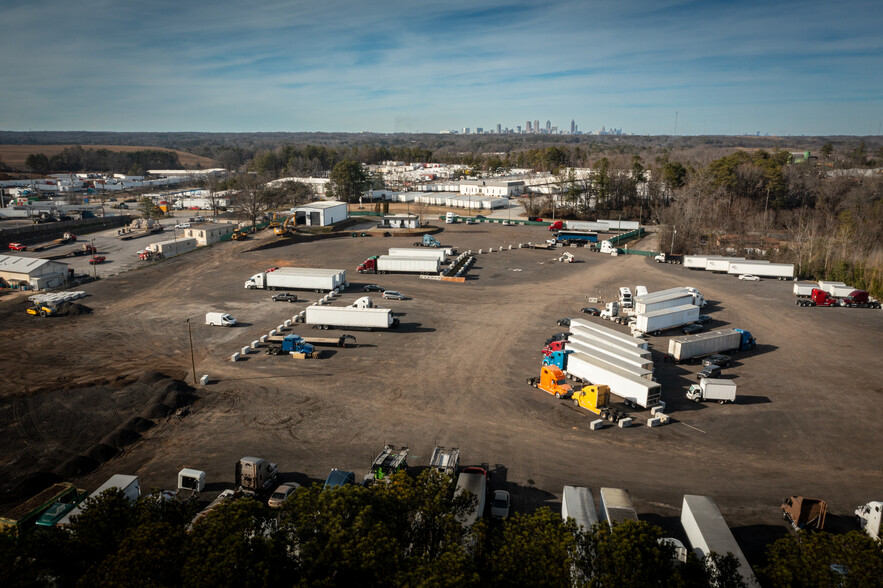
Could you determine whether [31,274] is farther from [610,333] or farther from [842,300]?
[842,300]

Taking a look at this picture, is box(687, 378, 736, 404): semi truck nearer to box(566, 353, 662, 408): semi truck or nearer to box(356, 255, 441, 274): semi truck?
box(566, 353, 662, 408): semi truck

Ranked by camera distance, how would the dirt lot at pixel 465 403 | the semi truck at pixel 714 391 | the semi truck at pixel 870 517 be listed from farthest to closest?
the semi truck at pixel 714 391
the dirt lot at pixel 465 403
the semi truck at pixel 870 517

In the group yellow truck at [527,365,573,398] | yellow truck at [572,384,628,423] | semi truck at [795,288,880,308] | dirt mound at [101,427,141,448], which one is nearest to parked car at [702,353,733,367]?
yellow truck at [572,384,628,423]

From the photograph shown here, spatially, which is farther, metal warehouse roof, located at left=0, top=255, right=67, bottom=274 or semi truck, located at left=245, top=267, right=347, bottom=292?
metal warehouse roof, located at left=0, top=255, right=67, bottom=274

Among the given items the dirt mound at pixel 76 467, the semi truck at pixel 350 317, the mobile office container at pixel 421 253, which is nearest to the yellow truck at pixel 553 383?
the semi truck at pixel 350 317

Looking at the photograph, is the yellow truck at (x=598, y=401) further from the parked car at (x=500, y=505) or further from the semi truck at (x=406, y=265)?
the semi truck at (x=406, y=265)

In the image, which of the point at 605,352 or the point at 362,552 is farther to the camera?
the point at 605,352

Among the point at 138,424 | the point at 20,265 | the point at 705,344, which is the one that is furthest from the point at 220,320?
the point at 705,344
